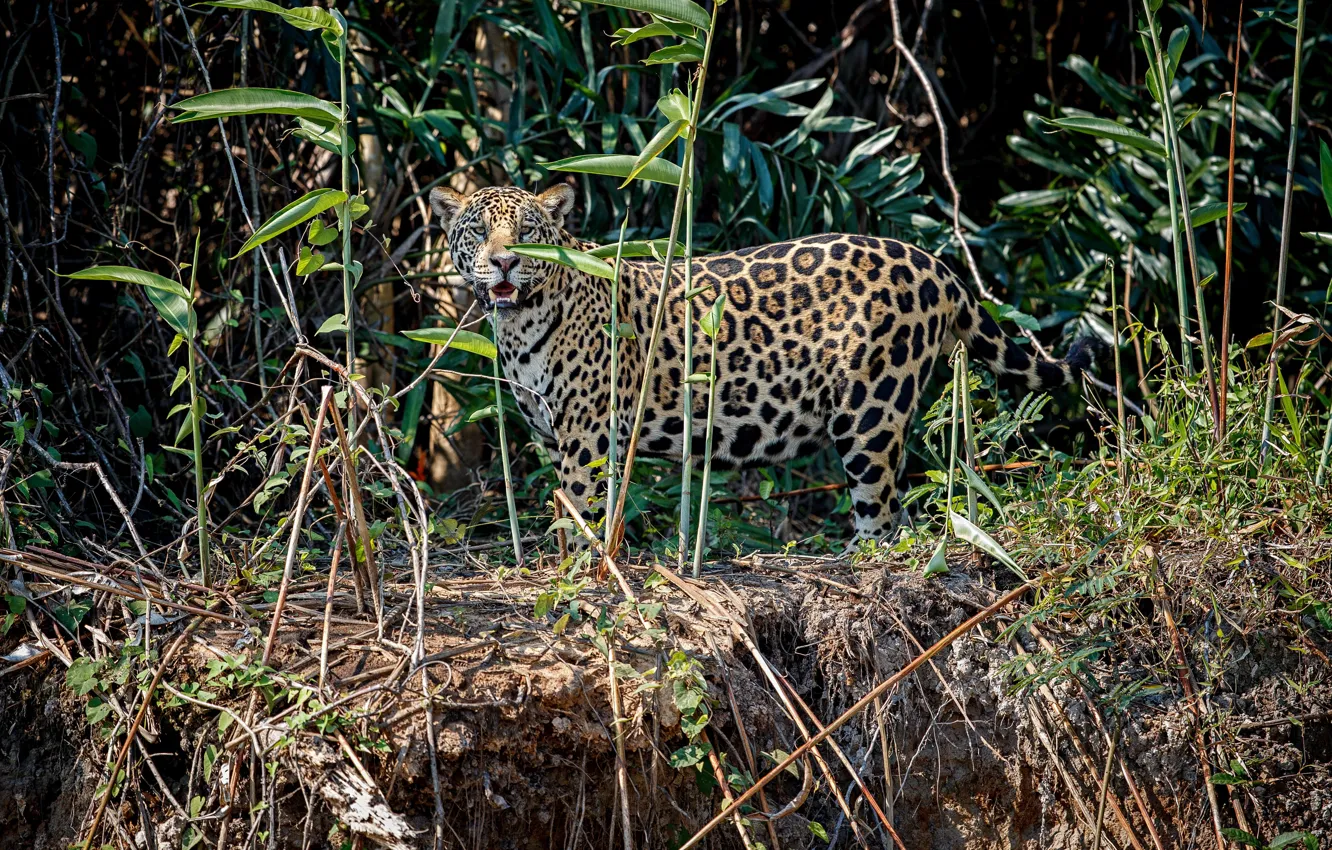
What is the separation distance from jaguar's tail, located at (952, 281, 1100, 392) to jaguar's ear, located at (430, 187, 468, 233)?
2317 millimetres

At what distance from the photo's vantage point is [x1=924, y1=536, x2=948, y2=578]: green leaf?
462cm

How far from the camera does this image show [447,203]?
613 cm

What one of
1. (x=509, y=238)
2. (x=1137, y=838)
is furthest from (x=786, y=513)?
(x=1137, y=838)

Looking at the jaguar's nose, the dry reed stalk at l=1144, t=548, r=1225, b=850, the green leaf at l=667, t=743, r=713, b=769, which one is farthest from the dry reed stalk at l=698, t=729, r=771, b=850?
the jaguar's nose

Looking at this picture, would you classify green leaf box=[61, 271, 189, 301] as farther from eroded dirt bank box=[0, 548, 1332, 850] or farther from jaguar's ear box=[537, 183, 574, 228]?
jaguar's ear box=[537, 183, 574, 228]

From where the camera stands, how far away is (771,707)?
4.34 metres

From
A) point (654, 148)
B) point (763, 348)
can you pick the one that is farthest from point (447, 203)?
point (654, 148)

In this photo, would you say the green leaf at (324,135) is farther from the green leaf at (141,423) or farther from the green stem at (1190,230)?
the green stem at (1190,230)

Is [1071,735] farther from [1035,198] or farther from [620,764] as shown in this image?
[1035,198]

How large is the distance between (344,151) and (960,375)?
212cm

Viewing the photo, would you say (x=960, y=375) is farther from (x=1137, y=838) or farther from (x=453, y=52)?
(x=453, y=52)

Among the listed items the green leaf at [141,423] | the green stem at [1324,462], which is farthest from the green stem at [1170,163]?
the green leaf at [141,423]

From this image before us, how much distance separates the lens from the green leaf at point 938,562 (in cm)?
462

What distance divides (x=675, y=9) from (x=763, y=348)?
95.6 inches
